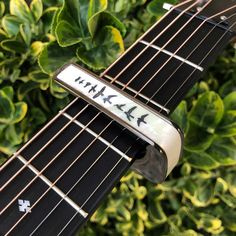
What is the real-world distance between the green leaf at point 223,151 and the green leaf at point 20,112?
0.33 meters

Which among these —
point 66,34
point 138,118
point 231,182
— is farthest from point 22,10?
point 231,182

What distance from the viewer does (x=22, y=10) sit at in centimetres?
67

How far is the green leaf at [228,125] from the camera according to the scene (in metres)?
0.63

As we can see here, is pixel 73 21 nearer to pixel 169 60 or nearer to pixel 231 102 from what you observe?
pixel 169 60

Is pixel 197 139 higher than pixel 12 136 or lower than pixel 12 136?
higher

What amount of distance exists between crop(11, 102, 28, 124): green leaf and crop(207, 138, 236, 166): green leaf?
0.33 metres

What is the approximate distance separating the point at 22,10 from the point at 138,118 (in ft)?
1.20

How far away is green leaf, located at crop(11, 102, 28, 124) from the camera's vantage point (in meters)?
0.65

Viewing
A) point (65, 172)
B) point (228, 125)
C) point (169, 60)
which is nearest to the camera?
point (65, 172)

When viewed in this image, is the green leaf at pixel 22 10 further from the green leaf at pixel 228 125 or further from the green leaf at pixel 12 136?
the green leaf at pixel 228 125

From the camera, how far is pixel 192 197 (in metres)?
0.69

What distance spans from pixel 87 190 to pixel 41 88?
0.33 meters

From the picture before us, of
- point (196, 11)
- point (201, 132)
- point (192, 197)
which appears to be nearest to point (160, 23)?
point (196, 11)

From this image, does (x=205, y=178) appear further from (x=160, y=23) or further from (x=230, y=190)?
(x=160, y=23)
